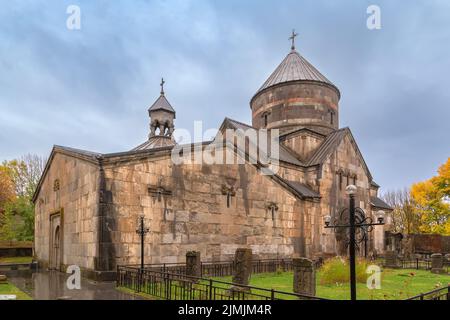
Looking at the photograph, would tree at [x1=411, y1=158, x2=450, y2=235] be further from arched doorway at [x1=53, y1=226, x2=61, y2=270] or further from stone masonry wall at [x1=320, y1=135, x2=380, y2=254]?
arched doorway at [x1=53, y1=226, x2=61, y2=270]

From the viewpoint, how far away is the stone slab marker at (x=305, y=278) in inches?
456

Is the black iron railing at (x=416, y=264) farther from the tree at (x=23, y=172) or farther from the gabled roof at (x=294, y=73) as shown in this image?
the tree at (x=23, y=172)

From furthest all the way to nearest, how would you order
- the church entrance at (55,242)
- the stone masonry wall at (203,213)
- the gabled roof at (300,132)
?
the gabled roof at (300,132) → the church entrance at (55,242) → the stone masonry wall at (203,213)

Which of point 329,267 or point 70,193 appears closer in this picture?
point 329,267

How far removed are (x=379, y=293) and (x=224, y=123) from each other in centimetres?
1789

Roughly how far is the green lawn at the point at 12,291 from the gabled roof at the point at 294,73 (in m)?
23.5

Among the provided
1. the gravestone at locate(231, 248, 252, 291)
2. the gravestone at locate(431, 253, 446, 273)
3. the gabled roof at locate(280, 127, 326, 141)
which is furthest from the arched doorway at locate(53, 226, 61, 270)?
the gravestone at locate(431, 253, 446, 273)

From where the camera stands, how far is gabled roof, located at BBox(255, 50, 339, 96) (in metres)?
30.5

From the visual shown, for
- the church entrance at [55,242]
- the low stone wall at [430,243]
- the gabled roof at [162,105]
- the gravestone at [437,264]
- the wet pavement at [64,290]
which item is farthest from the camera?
the gabled roof at [162,105]

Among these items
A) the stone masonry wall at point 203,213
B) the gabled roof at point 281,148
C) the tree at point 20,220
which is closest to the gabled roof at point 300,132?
the gabled roof at point 281,148

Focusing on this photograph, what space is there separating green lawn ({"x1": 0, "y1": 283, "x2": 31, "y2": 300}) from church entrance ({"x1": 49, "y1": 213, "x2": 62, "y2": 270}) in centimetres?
510

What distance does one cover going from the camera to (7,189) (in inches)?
1473

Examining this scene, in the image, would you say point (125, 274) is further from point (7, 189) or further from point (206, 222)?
point (7, 189)
